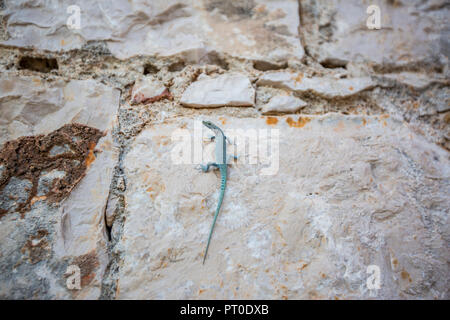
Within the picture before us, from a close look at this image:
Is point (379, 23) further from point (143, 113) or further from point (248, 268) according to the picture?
point (248, 268)

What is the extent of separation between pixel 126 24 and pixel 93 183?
800mm

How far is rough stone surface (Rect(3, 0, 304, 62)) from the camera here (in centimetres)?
133

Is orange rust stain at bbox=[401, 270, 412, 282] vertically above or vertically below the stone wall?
below

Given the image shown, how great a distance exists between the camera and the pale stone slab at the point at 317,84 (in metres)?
1.40

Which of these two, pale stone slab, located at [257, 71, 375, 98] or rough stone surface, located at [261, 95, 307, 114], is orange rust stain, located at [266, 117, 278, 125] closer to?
rough stone surface, located at [261, 95, 307, 114]

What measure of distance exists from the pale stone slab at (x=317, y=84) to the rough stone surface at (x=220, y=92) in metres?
0.10

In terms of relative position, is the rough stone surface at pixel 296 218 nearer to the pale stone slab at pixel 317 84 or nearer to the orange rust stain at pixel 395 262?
the orange rust stain at pixel 395 262

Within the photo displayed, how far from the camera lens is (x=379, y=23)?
154cm

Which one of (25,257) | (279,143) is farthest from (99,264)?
(279,143)

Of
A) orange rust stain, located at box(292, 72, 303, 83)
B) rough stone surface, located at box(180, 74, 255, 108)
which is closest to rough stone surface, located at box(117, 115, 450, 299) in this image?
rough stone surface, located at box(180, 74, 255, 108)

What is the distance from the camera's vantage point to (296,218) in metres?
1.13

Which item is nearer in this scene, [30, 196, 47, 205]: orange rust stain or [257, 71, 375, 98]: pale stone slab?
[30, 196, 47, 205]: orange rust stain

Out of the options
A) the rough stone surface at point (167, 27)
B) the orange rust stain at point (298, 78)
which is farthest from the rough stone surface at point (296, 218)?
the rough stone surface at point (167, 27)

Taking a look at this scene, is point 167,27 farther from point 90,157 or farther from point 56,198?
point 56,198
